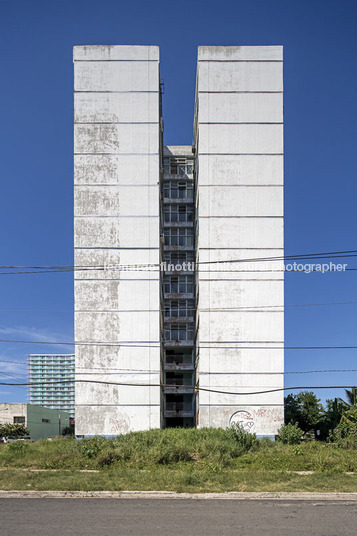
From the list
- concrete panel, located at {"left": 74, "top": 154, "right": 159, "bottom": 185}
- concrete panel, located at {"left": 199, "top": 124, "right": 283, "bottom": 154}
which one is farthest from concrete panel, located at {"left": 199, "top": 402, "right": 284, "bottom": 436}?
concrete panel, located at {"left": 199, "top": 124, "right": 283, "bottom": 154}

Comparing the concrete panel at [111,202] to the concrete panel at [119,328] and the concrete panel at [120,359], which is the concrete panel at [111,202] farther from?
the concrete panel at [120,359]

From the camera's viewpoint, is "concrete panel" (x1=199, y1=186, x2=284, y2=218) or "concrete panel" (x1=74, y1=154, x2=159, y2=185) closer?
"concrete panel" (x1=199, y1=186, x2=284, y2=218)

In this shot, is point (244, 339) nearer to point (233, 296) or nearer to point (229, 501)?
point (233, 296)

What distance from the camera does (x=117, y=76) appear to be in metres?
40.0

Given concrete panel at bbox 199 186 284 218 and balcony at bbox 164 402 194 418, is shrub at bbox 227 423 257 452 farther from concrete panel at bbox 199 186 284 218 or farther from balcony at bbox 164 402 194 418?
balcony at bbox 164 402 194 418

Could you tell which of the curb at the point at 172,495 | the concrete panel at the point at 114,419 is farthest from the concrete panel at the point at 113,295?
the curb at the point at 172,495

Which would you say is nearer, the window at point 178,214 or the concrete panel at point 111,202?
the concrete panel at point 111,202

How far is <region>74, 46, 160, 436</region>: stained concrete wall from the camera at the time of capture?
3744 cm

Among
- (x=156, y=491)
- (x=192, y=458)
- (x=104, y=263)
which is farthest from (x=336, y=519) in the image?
(x=104, y=263)

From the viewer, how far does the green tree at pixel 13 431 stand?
236ft

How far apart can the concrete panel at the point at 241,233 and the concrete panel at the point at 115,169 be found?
6386mm

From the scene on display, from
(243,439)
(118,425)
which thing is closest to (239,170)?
(243,439)

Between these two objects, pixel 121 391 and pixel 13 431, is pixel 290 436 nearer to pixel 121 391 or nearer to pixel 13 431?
pixel 121 391

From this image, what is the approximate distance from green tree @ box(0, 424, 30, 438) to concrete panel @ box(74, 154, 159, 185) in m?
49.6
